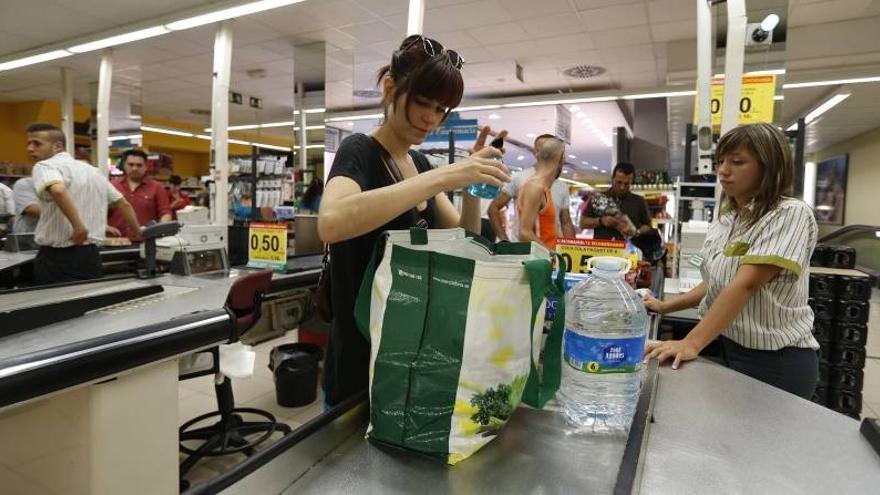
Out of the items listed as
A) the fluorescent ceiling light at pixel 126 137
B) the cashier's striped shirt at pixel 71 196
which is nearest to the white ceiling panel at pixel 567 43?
the cashier's striped shirt at pixel 71 196

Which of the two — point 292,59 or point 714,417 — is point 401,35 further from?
point 714,417

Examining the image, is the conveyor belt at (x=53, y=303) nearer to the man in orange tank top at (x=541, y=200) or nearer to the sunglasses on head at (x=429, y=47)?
the sunglasses on head at (x=429, y=47)

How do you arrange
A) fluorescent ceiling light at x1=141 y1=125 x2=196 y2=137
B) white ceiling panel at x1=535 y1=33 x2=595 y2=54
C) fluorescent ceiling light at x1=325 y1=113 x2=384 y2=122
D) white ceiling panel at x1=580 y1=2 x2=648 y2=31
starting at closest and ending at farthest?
1. white ceiling panel at x1=580 y1=2 x2=648 y2=31
2. white ceiling panel at x1=535 y1=33 x2=595 y2=54
3. fluorescent ceiling light at x1=325 y1=113 x2=384 y2=122
4. fluorescent ceiling light at x1=141 y1=125 x2=196 y2=137

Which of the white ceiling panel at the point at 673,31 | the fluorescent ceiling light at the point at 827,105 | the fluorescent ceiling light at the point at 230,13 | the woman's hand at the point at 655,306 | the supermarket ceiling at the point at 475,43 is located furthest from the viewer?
the fluorescent ceiling light at the point at 827,105

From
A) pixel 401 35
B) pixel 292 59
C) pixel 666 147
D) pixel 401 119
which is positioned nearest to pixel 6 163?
pixel 292 59

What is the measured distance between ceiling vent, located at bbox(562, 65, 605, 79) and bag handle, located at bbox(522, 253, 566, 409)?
743cm

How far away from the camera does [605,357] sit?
0.94m

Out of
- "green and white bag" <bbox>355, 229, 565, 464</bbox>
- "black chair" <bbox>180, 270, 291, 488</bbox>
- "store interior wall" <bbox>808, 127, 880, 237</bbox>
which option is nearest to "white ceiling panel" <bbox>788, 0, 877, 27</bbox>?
"black chair" <bbox>180, 270, 291, 488</bbox>

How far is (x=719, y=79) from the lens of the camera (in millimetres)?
3049

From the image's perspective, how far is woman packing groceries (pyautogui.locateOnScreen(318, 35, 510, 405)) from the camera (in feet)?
2.92

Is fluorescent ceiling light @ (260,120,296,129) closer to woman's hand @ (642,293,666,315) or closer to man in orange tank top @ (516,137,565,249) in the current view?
man in orange tank top @ (516,137,565,249)

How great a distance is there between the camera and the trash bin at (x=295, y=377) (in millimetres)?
3629

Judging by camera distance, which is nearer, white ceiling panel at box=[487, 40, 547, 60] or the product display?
the product display

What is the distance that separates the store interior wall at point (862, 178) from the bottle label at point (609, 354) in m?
15.7
